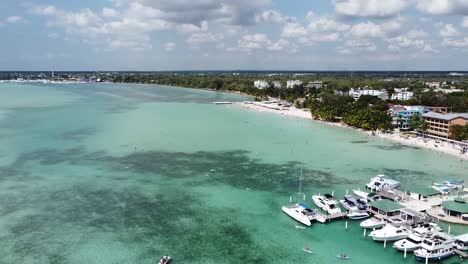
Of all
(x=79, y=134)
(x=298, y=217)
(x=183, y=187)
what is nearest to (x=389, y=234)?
(x=298, y=217)

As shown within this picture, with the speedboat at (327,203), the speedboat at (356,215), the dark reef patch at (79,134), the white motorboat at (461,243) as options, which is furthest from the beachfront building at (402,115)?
the dark reef patch at (79,134)

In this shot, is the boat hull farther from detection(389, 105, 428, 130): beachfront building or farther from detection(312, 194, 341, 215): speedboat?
detection(389, 105, 428, 130): beachfront building

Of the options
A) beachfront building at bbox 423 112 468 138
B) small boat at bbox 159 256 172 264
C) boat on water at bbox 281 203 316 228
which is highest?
beachfront building at bbox 423 112 468 138

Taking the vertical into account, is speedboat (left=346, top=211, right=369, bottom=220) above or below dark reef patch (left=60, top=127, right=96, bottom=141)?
below

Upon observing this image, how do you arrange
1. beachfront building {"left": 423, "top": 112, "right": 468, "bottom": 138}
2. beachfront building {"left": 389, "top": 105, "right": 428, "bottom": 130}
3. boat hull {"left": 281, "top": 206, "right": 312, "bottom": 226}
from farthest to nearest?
beachfront building {"left": 389, "top": 105, "right": 428, "bottom": 130}
beachfront building {"left": 423, "top": 112, "right": 468, "bottom": 138}
boat hull {"left": 281, "top": 206, "right": 312, "bottom": 226}

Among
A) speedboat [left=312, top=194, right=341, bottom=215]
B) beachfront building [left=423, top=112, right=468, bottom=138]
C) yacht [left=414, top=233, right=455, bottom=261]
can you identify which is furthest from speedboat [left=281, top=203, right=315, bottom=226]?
beachfront building [left=423, top=112, right=468, bottom=138]

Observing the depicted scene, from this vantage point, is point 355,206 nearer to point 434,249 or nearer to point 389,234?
point 389,234

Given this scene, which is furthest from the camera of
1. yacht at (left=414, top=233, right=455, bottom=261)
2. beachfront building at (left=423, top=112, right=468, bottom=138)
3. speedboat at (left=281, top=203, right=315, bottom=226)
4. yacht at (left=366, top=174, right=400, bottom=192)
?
beachfront building at (left=423, top=112, right=468, bottom=138)

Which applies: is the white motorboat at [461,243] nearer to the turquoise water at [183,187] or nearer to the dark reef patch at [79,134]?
the turquoise water at [183,187]
